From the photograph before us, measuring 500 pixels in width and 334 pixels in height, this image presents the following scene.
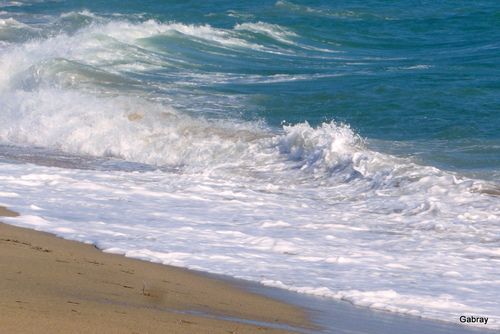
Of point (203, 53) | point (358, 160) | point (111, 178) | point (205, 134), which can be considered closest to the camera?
point (111, 178)

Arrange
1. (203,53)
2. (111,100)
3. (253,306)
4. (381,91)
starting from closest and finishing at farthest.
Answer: (253,306), (111,100), (381,91), (203,53)

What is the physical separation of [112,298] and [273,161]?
629 centimetres

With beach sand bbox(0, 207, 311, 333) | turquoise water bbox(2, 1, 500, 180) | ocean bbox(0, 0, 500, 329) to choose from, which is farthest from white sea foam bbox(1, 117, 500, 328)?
turquoise water bbox(2, 1, 500, 180)

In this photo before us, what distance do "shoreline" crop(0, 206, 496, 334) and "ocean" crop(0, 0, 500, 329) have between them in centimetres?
26

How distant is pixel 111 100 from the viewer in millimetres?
12562

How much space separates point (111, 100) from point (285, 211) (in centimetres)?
662

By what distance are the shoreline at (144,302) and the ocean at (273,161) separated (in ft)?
0.86

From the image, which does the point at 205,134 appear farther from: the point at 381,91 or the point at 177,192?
the point at 381,91

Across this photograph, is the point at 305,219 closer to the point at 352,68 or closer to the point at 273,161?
the point at 273,161

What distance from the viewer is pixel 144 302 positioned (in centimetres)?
341

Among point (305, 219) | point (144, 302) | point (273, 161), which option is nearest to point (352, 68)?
point (273, 161)

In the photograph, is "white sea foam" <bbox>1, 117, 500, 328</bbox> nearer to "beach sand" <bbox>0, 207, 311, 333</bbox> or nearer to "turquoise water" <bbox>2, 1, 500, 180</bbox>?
"beach sand" <bbox>0, 207, 311, 333</bbox>

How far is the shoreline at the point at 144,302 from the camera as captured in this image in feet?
9.56

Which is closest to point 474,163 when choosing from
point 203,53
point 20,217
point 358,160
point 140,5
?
point 358,160
